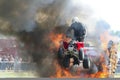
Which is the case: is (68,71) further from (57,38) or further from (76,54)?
(57,38)

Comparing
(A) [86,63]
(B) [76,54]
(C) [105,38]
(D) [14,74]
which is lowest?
(D) [14,74]

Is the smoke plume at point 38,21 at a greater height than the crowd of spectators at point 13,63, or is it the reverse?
the smoke plume at point 38,21

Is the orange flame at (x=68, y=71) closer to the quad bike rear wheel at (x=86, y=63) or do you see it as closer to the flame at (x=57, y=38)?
the flame at (x=57, y=38)

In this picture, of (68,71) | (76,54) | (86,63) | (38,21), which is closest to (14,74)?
(68,71)

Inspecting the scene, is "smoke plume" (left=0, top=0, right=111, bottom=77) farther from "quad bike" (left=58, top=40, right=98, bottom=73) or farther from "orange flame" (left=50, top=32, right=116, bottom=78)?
"quad bike" (left=58, top=40, right=98, bottom=73)

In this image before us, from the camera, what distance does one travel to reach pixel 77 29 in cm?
786

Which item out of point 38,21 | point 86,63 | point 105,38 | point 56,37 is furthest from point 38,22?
point 105,38

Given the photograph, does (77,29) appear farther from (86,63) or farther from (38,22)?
(38,22)

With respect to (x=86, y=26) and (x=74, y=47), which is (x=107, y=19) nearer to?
(x=86, y=26)

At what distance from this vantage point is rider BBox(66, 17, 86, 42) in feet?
25.8

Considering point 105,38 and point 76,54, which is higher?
point 105,38

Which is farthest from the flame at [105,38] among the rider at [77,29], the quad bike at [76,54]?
the rider at [77,29]

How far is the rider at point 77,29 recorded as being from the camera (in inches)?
309

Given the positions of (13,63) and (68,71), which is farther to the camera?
(68,71)
